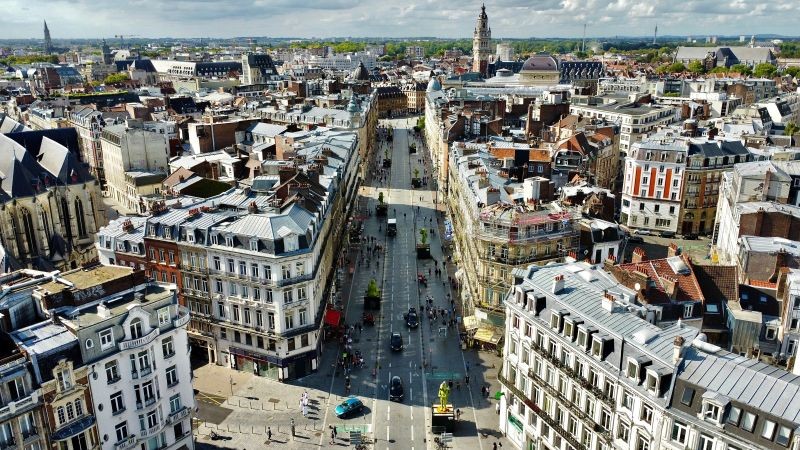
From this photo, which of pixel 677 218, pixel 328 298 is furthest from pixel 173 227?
pixel 677 218

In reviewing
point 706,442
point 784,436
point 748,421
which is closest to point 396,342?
point 706,442

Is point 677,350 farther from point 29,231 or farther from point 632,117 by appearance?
point 632,117

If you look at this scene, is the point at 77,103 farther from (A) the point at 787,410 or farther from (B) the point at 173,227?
(A) the point at 787,410

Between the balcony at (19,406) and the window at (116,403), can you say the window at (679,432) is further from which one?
the balcony at (19,406)

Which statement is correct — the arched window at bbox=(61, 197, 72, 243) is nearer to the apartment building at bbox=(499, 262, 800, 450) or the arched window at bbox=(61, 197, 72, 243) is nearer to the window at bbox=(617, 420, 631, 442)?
the apartment building at bbox=(499, 262, 800, 450)

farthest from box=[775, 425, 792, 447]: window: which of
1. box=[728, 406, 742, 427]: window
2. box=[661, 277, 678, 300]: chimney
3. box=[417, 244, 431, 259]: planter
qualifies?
box=[417, 244, 431, 259]: planter
